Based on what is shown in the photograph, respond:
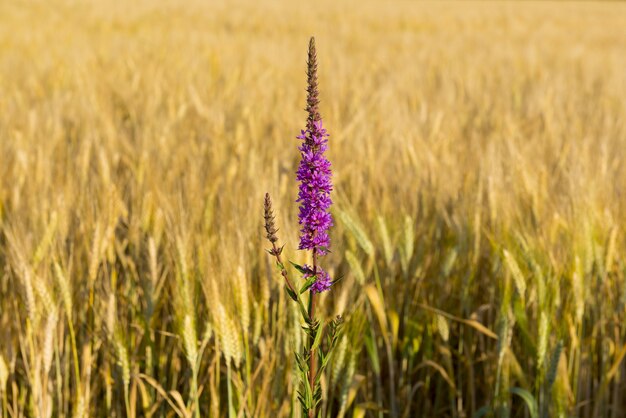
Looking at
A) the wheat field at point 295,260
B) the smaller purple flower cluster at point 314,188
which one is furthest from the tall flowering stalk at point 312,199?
the wheat field at point 295,260

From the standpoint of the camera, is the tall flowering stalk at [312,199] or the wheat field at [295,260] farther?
the wheat field at [295,260]

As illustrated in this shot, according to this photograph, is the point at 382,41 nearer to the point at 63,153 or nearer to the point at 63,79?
the point at 63,79

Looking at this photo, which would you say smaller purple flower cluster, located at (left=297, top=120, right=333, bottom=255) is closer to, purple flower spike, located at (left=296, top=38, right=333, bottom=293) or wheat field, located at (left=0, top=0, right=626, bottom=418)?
purple flower spike, located at (left=296, top=38, right=333, bottom=293)

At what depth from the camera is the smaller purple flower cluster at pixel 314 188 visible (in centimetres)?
69

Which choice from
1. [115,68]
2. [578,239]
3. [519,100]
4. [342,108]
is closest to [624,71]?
[519,100]

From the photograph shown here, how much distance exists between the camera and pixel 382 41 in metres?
7.18

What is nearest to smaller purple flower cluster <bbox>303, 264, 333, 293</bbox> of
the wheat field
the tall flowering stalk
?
the tall flowering stalk

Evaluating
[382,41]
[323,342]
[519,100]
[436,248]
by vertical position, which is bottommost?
[323,342]

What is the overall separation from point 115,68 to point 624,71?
3317 mm

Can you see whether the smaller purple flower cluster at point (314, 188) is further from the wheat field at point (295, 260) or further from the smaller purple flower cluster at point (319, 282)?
the wheat field at point (295, 260)

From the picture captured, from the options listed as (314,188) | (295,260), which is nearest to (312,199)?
(314,188)

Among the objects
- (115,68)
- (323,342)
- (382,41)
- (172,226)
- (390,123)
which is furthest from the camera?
(382,41)

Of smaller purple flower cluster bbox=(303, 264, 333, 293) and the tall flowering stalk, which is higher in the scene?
the tall flowering stalk

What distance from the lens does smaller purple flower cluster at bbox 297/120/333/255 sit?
69cm
